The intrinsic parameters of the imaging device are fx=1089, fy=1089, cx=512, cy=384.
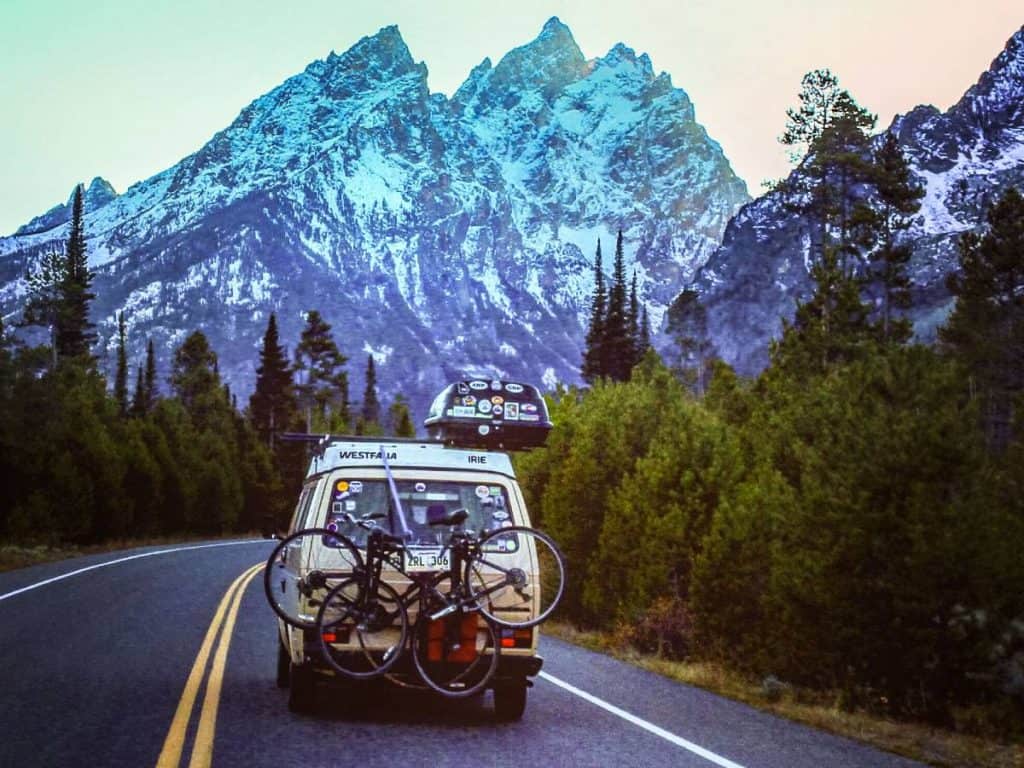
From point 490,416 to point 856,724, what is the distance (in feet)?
15.5

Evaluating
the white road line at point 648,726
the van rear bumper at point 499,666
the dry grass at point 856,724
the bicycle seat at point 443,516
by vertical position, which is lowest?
the dry grass at point 856,724

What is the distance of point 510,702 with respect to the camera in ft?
31.3

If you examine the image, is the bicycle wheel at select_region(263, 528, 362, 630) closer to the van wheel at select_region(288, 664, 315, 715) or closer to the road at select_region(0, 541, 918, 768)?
the van wheel at select_region(288, 664, 315, 715)

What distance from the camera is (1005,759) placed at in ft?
30.1

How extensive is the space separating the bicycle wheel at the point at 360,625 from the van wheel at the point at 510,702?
4.22 feet

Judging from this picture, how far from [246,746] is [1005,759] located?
20.5 feet

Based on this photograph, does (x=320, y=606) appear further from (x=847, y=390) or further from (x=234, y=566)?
(x=234, y=566)

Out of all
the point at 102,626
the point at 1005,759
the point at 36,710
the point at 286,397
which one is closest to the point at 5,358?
the point at 102,626

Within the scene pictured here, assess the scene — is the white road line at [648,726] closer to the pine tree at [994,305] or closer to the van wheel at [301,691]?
the van wheel at [301,691]

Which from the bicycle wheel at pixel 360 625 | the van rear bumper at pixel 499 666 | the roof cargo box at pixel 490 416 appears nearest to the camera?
the bicycle wheel at pixel 360 625

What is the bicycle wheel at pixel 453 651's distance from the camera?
8680mm

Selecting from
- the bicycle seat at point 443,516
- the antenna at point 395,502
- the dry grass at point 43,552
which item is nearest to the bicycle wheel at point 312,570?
the antenna at point 395,502

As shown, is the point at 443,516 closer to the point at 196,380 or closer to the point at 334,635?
the point at 334,635

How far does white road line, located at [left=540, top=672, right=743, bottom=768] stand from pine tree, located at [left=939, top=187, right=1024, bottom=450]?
45305 millimetres
